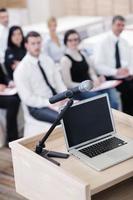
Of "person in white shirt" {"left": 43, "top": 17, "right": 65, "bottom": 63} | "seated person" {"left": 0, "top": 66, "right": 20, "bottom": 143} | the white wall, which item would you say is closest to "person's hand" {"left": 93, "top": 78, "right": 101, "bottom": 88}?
"seated person" {"left": 0, "top": 66, "right": 20, "bottom": 143}

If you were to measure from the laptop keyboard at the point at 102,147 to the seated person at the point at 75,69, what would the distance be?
1.75 meters

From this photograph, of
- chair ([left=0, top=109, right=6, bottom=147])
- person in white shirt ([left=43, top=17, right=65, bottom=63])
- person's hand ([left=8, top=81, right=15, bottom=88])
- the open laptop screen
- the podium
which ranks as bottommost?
chair ([left=0, top=109, right=6, bottom=147])

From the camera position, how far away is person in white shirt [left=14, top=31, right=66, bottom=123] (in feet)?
12.2

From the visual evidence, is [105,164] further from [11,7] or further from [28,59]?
[11,7]

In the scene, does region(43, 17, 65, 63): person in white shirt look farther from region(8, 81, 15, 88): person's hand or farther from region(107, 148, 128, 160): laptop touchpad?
region(107, 148, 128, 160): laptop touchpad

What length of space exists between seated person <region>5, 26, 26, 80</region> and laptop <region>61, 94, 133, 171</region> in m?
2.19

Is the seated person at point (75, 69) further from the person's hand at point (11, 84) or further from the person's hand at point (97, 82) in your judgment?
the person's hand at point (11, 84)

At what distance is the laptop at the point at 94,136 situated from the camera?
2240mm

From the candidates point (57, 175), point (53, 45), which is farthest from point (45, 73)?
point (57, 175)

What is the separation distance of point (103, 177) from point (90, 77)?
2363 mm

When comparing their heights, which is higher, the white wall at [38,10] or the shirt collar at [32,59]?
the white wall at [38,10]

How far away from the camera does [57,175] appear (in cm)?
201

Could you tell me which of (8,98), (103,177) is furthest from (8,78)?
(103,177)

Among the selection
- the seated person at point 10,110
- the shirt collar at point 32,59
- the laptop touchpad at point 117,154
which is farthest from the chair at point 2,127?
the laptop touchpad at point 117,154
